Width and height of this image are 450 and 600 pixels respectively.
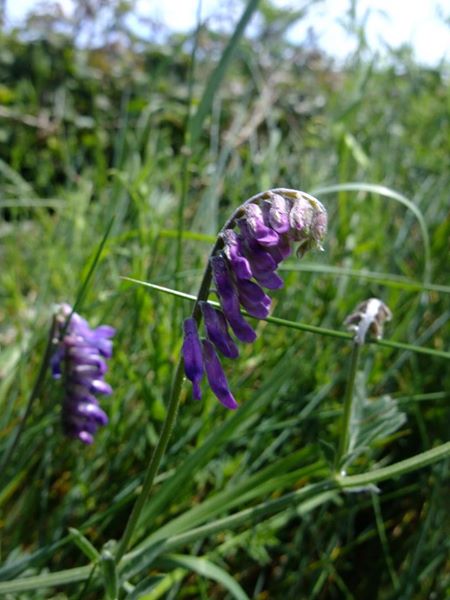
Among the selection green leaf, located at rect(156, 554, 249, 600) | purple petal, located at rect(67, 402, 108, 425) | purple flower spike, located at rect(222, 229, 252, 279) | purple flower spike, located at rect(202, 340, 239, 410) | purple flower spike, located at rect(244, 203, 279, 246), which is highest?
purple flower spike, located at rect(244, 203, 279, 246)

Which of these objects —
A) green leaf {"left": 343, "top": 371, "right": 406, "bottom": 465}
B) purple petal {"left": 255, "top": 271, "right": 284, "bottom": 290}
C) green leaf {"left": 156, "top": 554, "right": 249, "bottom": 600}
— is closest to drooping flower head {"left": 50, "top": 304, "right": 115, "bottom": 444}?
green leaf {"left": 156, "top": 554, "right": 249, "bottom": 600}

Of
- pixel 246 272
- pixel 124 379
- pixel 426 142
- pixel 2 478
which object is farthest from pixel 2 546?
pixel 426 142

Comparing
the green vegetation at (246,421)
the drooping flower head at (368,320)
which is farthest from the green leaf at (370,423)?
the drooping flower head at (368,320)

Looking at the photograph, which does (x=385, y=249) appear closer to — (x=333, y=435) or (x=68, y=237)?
(x=333, y=435)

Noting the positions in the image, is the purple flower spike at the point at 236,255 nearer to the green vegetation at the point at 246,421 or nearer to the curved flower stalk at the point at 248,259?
the curved flower stalk at the point at 248,259

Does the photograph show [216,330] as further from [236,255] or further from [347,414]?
[347,414]

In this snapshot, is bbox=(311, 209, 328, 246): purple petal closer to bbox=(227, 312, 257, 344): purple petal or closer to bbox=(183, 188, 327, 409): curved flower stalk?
bbox=(183, 188, 327, 409): curved flower stalk
